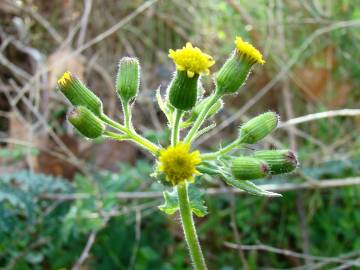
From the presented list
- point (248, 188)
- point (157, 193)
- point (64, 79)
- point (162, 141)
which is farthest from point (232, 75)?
point (162, 141)

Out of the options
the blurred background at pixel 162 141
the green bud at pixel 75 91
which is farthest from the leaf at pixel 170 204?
the blurred background at pixel 162 141

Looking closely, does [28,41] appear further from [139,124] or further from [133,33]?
[139,124]

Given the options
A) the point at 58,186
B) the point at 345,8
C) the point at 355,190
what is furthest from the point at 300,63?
the point at 58,186

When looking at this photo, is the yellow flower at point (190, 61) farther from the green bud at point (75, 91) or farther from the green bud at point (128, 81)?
the green bud at point (75, 91)

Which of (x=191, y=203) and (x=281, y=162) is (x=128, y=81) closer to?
(x=191, y=203)

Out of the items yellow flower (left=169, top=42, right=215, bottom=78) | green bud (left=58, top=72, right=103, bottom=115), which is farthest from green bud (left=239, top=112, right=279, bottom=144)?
green bud (left=58, top=72, right=103, bottom=115)
